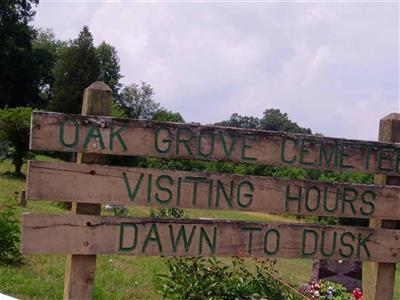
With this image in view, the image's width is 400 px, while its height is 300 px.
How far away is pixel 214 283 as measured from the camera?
7312 mm

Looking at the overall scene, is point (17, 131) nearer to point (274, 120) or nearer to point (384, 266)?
point (384, 266)

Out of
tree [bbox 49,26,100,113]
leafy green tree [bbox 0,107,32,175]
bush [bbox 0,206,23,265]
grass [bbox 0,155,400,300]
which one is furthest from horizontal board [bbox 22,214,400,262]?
tree [bbox 49,26,100,113]

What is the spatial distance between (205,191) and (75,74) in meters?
50.5

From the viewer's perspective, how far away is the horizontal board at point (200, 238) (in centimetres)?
474

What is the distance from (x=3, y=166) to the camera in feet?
90.3

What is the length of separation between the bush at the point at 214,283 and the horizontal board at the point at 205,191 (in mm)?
1861

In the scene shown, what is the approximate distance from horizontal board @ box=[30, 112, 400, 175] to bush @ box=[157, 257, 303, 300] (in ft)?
6.64

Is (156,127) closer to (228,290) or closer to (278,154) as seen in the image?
(278,154)

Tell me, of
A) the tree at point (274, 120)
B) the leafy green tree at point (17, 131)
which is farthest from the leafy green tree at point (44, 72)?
the tree at point (274, 120)

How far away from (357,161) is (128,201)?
2.00 metres

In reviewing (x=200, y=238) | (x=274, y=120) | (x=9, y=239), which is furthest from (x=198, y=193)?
(x=274, y=120)

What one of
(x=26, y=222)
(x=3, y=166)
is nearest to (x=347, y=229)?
(x=26, y=222)

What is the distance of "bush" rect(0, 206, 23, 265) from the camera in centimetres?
841

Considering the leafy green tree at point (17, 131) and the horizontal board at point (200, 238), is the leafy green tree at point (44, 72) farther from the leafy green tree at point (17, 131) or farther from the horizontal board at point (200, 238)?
the horizontal board at point (200, 238)
